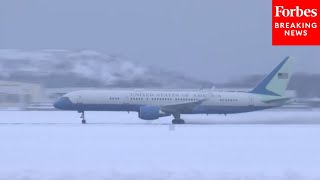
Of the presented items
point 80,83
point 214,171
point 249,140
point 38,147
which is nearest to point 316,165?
point 214,171

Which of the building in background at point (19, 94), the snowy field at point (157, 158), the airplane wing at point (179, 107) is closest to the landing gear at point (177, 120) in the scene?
the airplane wing at point (179, 107)

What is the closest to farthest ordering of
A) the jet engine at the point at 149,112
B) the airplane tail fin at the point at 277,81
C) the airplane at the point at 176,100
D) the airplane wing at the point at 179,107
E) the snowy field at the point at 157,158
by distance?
the snowy field at the point at 157,158
the jet engine at the point at 149,112
the airplane at the point at 176,100
the airplane wing at the point at 179,107
the airplane tail fin at the point at 277,81

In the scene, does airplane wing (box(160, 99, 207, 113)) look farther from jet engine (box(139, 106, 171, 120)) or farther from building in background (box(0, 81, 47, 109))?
building in background (box(0, 81, 47, 109))

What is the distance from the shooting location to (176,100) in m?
33.2

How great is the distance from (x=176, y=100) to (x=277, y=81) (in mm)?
6805

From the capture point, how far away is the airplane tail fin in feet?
114

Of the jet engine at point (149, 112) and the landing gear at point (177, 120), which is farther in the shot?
the landing gear at point (177, 120)

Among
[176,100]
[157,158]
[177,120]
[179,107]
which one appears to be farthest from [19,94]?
[157,158]

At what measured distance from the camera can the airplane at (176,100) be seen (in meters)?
32.2

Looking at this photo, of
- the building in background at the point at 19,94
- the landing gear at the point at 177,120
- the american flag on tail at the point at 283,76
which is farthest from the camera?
the building in background at the point at 19,94

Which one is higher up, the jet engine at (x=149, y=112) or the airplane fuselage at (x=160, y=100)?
the airplane fuselage at (x=160, y=100)

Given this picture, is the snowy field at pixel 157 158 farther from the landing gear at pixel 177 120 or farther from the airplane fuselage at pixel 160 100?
the airplane fuselage at pixel 160 100

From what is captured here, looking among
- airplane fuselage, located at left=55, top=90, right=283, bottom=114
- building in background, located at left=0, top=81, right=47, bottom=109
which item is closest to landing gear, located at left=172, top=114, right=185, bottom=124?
airplane fuselage, located at left=55, top=90, right=283, bottom=114

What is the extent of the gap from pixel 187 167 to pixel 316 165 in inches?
104
